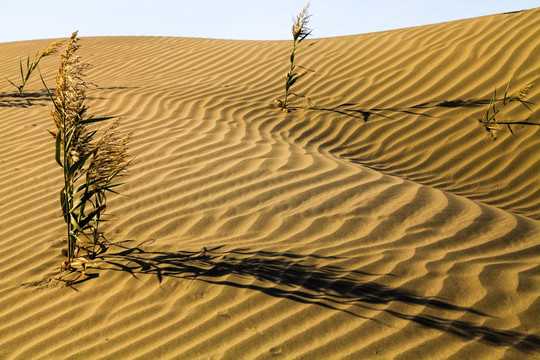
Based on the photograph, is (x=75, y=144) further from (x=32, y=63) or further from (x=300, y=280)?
(x=32, y=63)

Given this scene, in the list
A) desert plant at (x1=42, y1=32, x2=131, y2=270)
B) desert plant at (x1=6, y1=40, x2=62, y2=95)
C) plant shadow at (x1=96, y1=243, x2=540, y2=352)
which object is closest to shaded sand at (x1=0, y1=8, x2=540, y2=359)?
plant shadow at (x1=96, y1=243, x2=540, y2=352)

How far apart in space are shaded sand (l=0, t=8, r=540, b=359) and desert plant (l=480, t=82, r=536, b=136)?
0.11m

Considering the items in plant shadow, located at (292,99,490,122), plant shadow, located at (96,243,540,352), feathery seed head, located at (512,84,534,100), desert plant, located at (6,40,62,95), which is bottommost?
plant shadow, located at (96,243,540,352)

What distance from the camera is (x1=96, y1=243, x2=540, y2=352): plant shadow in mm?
2270

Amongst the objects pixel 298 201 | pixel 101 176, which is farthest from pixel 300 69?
pixel 101 176

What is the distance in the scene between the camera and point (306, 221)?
3342mm

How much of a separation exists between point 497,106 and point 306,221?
11.4 ft

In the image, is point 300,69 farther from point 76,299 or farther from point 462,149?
point 76,299

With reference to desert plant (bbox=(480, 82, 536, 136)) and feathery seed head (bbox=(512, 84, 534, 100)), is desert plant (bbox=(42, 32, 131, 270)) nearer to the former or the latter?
desert plant (bbox=(480, 82, 536, 136))

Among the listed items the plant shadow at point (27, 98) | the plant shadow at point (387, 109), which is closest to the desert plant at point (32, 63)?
the plant shadow at point (27, 98)

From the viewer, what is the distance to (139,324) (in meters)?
2.40

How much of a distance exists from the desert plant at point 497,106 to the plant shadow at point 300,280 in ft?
11.3

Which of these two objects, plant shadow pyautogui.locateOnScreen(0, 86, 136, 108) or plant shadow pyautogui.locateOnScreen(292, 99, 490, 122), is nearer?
plant shadow pyautogui.locateOnScreen(292, 99, 490, 122)

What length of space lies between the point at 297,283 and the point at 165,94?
180 inches
